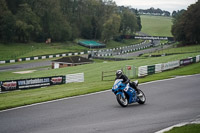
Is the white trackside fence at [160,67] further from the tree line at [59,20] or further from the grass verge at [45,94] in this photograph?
the tree line at [59,20]

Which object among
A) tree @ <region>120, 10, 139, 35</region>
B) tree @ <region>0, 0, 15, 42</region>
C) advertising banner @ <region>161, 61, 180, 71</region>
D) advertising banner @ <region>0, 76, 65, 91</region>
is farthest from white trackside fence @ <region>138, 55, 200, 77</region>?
tree @ <region>120, 10, 139, 35</region>

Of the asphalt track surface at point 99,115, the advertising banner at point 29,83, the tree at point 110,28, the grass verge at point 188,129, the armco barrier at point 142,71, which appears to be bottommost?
the advertising banner at point 29,83

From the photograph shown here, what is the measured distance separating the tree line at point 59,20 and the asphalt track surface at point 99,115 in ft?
234

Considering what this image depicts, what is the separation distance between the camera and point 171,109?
13.8 meters

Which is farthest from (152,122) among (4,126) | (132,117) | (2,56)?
(2,56)

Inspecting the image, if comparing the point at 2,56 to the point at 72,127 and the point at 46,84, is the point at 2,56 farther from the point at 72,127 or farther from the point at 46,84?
the point at 72,127

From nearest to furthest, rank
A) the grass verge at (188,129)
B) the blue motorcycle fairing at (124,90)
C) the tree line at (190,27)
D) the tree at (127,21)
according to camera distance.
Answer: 1. the grass verge at (188,129)
2. the blue motorcycle fairing at (124,90)
3. the tree line at (190,27)
4. the tree at (127,21)

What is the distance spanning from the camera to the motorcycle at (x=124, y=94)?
14.1m

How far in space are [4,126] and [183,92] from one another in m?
12.0

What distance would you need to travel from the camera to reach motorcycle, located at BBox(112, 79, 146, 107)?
1411cm

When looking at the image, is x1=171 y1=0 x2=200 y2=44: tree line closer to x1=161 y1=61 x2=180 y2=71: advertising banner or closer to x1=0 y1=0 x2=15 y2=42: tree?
x1=161 y1=61 x2=180 y2=71: advertising banner

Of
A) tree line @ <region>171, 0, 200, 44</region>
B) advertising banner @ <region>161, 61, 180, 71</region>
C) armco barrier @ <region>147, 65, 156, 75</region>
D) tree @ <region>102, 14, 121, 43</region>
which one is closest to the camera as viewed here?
armco barrier @ <region>147, 65, 156, 75</region>

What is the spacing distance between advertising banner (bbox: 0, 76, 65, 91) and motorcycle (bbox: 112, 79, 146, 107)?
1837cm

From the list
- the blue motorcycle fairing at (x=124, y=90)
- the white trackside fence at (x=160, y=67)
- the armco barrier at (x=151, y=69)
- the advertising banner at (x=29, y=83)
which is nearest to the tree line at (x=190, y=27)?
the white trackside fence at (x=160, y=67)
